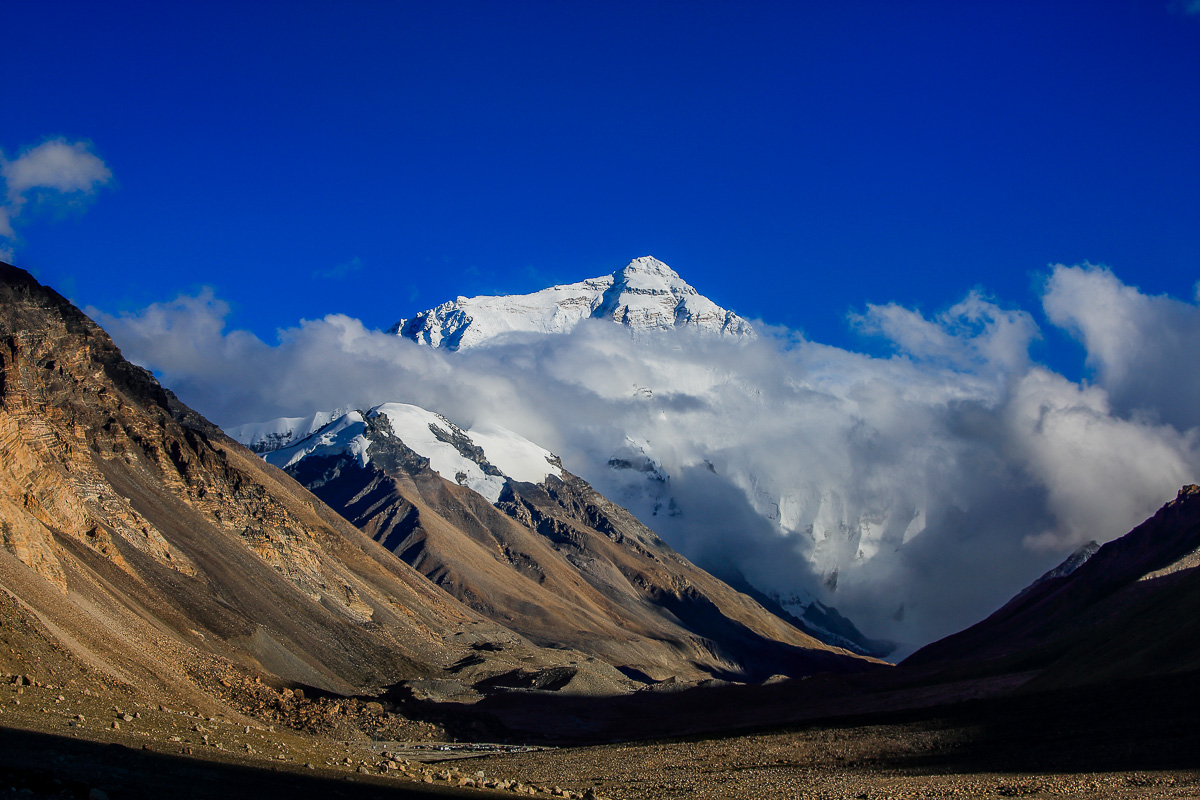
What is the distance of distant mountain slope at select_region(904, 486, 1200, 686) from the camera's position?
62594 mm

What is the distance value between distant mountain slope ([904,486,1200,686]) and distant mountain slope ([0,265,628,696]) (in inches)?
2048

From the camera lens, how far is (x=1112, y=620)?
85.0 metres

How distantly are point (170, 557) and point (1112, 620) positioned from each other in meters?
89.4

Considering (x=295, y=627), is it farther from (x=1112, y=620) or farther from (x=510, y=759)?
(x=1112, y=620)

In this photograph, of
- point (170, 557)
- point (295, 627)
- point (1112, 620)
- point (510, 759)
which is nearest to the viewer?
point (510, 759)

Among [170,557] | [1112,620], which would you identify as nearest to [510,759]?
[170,557]

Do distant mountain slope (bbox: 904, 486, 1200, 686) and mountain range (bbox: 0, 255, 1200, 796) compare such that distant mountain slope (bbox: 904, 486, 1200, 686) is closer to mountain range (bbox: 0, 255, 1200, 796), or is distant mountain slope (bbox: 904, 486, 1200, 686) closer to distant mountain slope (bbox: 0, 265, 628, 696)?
mountain range (bbox: 0, 255, 1200, 796)

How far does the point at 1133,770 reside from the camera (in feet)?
140

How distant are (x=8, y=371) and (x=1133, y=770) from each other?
98.1 meters

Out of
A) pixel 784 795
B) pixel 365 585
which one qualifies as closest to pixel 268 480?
pixel 365 585

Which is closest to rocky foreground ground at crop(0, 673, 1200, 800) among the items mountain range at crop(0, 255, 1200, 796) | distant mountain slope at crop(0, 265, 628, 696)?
mountain range at crop(0, 255, 1200, 796)

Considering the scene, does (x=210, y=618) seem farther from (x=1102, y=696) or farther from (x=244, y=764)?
(x=1102, y=696)

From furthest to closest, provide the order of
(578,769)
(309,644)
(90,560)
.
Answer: (309,644) → (90,560) → (578,769)

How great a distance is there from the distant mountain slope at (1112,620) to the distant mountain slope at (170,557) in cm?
5201
